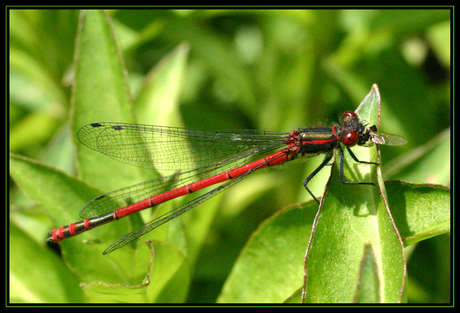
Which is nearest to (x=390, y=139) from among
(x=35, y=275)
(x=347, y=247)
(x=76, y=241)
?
(x=347, y=247)

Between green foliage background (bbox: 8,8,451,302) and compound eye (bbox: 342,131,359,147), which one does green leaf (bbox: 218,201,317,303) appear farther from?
compound eye (bbox: 342,131,359,147)

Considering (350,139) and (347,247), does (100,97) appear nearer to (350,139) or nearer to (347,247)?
(350,139)

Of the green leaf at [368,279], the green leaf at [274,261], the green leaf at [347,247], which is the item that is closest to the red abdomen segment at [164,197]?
the green leaf at [274,261]

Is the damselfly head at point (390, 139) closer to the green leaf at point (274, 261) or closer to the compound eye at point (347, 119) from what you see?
the compound eye at point (347, 119)

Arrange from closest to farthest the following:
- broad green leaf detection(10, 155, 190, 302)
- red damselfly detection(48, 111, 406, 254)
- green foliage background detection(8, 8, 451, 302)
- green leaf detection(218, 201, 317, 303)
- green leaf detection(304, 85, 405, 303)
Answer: green leaf detection(304, 85, 405, 303) < green leaf detection(218, 201, 317, 303) < broad green leaf detection(10, 155, 190, 302) < red damselfly detection(48, 111, 406, 254) < green foliage background detection(8, 8, 451, 302)

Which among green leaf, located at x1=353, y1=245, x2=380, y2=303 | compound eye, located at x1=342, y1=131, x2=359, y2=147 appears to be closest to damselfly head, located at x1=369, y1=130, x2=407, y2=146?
compound eye, located at x1=342, y1=131, x2=359, y2=147

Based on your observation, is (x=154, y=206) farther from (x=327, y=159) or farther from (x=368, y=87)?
(x=368, y=87)

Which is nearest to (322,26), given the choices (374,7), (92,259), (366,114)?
(374,7)
